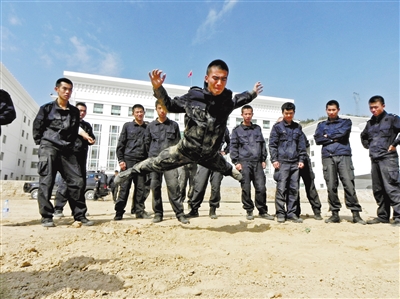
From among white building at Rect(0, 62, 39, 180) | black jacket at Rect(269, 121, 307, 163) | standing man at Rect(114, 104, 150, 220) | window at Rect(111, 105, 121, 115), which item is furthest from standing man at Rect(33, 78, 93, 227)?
window at Rect(111, 105, 121, 115)

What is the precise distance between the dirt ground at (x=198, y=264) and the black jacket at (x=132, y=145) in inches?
87.4

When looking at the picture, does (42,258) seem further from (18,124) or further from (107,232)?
(18,124)

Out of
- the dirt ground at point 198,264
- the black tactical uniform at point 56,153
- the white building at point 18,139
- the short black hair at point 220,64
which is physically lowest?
the dirt ground at point 198,264

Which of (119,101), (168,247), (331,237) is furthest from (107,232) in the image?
(119,101)

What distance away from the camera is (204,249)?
296 centimetres

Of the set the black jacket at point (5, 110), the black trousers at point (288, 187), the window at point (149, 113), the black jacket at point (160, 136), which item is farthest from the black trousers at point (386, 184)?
the window at point (149, 113)

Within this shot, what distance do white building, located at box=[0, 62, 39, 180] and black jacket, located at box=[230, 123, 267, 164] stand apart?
38642 mm

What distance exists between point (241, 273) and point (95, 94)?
42.4 meters

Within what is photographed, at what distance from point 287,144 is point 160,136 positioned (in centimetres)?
261

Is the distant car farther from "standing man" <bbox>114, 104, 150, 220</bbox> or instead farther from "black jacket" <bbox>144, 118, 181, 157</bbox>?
"black jacket" <bbox>144, 118, 181, 157</bbox>

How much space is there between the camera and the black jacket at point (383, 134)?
516 centimetres

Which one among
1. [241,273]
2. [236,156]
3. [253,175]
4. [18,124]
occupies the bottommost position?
[241,273]

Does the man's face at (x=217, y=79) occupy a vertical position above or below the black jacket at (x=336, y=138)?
above

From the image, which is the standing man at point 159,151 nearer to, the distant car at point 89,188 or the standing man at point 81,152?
the standing man at point 81,152
